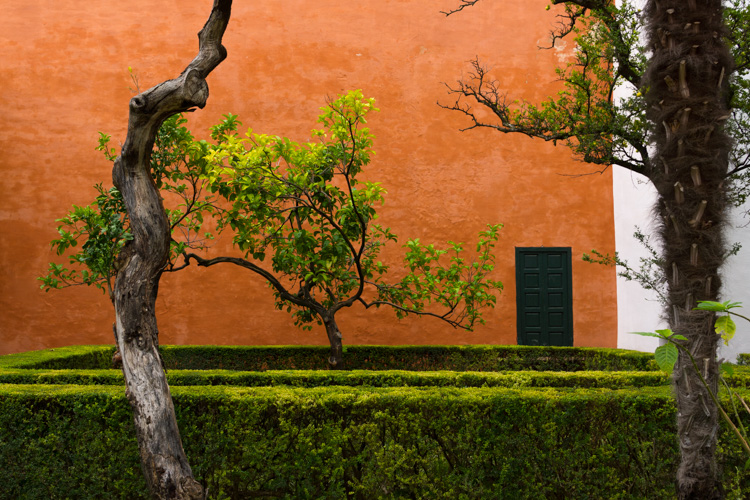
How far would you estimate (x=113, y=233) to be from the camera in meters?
4.51

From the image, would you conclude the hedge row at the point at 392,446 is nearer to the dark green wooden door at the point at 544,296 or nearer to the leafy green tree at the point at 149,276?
the leafy green tree at the point at 149,276

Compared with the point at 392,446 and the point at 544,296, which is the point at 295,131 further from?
the point at 392,446

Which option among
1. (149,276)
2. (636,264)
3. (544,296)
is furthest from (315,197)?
(636,264)

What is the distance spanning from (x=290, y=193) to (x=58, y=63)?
6479mm

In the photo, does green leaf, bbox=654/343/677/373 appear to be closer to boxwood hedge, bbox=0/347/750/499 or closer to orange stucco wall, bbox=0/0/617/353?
boxwood hedge, bbox=0/347/750/499

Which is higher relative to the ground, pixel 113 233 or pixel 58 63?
pixel 58 63

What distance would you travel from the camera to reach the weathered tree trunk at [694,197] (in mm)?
2654

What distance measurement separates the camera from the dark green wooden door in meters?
9.47

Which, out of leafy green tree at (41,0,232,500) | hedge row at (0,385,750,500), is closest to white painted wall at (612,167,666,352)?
hedge row at (0,385,750,500)

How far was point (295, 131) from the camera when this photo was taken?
9531mm

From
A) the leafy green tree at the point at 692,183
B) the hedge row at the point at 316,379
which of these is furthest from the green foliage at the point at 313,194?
the leafy green tree at the point at 692,183

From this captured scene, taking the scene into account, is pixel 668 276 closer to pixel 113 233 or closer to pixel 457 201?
pixel 113 233

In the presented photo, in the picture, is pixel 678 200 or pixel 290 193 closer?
pixel 678 200

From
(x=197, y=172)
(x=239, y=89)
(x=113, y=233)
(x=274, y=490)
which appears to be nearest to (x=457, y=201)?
(x=239, y=89)
